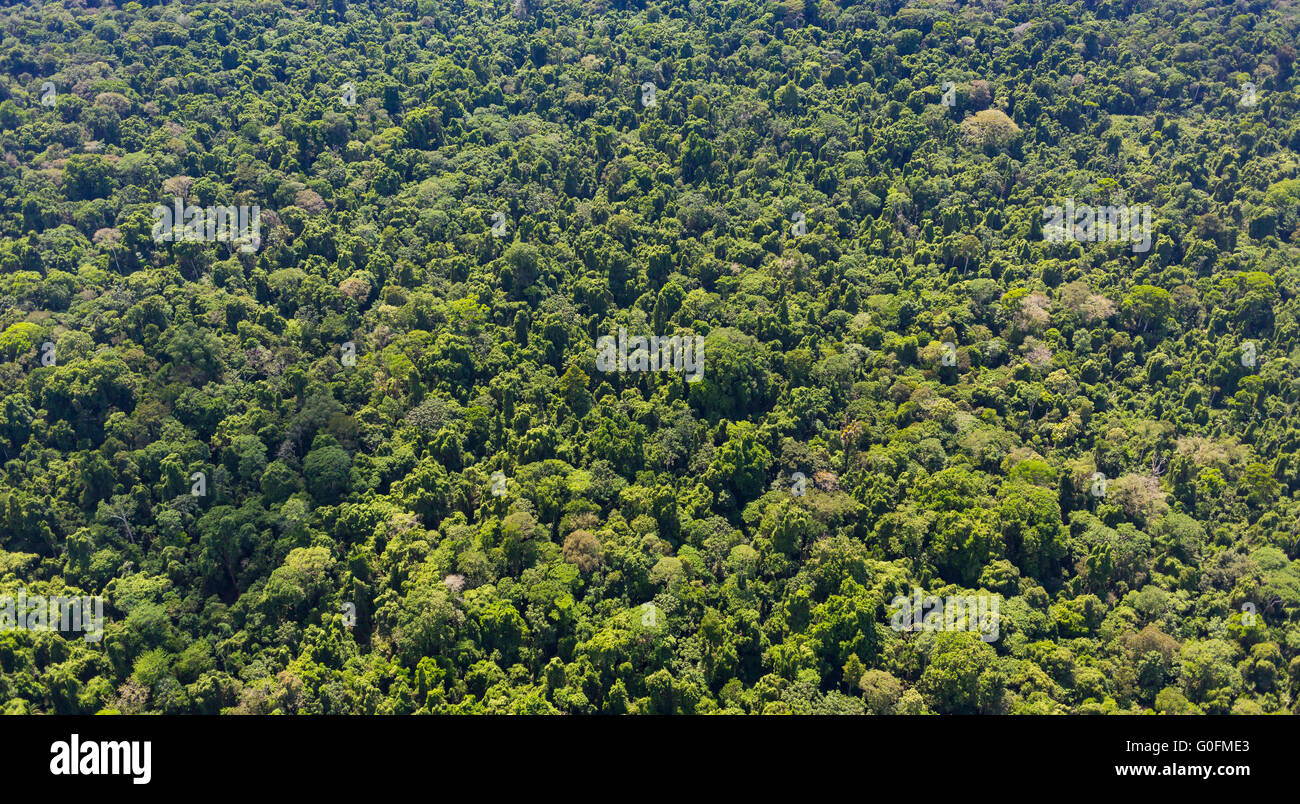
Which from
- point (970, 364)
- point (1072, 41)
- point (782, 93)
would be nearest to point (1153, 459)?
point (970, 364)

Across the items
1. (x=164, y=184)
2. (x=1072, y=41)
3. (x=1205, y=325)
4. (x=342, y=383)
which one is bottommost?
(x=342, y=383)

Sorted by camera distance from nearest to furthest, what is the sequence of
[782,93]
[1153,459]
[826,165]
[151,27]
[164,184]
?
[1153,459]
[164,184]
[826,165]
[782,93]
[151,27]

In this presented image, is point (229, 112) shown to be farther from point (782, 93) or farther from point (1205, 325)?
point (1205, 325)

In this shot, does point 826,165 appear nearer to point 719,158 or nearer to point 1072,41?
point 719,158

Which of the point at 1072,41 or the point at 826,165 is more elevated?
the point at 1072,41

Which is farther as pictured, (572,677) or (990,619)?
(990,619)

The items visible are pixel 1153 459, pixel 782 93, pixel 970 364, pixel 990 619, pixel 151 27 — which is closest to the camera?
pixel 990 619
